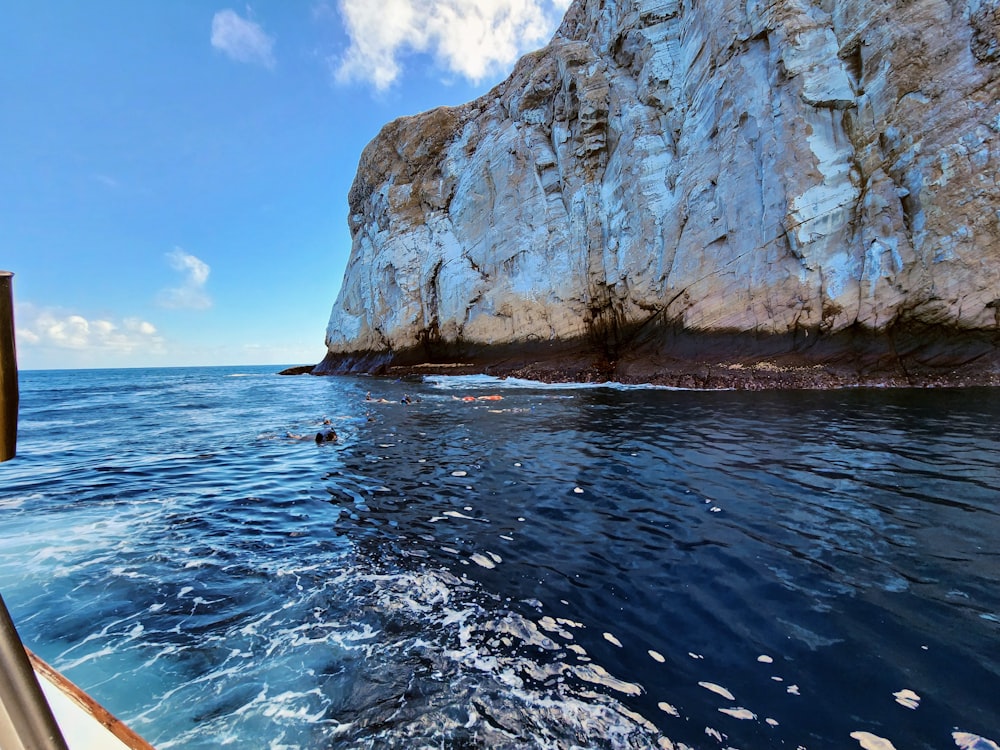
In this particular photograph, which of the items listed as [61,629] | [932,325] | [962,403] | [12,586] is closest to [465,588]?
[61,629]

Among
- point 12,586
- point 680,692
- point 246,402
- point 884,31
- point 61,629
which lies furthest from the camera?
point 246,402

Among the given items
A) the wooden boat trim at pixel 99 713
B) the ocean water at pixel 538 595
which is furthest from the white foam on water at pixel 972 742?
the wooden boat trim at pixel 99 713

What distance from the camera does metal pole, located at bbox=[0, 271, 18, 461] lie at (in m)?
1.15

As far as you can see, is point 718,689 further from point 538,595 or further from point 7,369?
point 7,369

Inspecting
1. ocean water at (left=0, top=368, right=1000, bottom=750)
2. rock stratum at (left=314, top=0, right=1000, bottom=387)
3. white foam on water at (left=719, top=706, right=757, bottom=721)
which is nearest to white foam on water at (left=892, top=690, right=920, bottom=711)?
ocean water at (left=0, top=368, right=1000, bottom=750)

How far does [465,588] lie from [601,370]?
21.2 metres

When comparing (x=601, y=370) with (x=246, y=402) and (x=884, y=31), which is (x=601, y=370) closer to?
(x=884, y=31)

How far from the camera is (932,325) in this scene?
1600 cm

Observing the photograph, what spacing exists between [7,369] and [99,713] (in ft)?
5.56

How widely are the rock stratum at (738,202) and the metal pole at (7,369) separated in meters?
20.1

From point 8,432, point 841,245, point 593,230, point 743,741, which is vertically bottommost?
point 743,741

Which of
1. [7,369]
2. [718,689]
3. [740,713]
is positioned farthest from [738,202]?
[7,369]

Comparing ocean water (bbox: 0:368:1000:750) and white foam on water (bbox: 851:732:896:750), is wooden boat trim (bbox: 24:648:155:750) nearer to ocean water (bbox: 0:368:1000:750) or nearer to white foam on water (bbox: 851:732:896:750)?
ocean water (bbox: 0:368:1000:750)

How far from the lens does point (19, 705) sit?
0.97 meters
